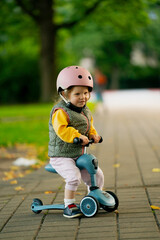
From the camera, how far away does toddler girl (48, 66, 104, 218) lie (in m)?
4.33

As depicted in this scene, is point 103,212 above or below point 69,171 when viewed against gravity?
below

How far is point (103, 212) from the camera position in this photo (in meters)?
4.48

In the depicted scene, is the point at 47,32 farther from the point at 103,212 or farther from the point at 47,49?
the point at 103,212

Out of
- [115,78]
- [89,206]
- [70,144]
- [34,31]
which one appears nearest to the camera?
[89,206]

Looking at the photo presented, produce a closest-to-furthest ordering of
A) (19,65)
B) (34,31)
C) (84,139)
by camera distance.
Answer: (84,139) → (34,31) → (19,65)

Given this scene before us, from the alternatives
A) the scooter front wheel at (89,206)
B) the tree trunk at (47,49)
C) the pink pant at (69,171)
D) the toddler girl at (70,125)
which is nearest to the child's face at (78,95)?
the toddler girl at (70,125)

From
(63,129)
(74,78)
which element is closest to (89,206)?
(63,129)

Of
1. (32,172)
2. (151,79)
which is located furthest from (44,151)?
(151,79)

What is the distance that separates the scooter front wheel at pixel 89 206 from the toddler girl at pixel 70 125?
0.08 m

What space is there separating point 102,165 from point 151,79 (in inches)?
2010

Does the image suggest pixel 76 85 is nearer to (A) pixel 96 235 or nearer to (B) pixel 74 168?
(B) pixel 74 168

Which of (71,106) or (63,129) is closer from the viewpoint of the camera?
(63,129)

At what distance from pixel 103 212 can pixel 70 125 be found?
2.97 feet

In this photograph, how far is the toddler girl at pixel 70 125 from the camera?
4.33 m
